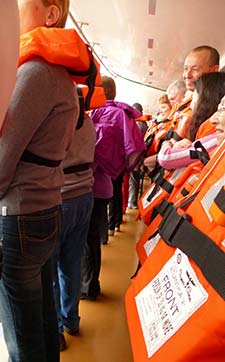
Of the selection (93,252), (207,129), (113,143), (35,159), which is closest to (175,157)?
(207,129)

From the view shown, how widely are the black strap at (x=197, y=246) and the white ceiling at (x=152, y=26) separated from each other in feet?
5.91

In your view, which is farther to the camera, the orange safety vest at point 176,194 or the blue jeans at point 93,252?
the blue jeans at point 93,252

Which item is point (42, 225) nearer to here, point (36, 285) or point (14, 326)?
point (36, 285)

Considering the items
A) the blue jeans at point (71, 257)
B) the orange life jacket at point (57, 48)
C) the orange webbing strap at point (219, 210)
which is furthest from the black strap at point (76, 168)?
the orange webbing strap at point (219, 210)

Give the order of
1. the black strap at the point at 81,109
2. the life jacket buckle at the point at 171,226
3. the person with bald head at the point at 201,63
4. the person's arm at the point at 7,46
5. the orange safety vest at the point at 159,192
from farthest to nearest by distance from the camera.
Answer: the person with bald head at the point at 201,63, the orange safety vest at the point at 159,192, the black strap at the point at 81,109, the life jacket buckle at the point at 171,226, the person's arm at the point at 7,46

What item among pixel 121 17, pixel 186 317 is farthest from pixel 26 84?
pixel 121 17

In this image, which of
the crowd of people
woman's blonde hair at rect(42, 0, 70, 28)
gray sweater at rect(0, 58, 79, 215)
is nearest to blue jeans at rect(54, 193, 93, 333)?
the crowd of people

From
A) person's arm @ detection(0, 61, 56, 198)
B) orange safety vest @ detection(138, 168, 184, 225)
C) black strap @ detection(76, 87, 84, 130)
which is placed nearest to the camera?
person's arm @ detection(0, 61, 56, 198)

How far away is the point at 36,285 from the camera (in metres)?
1.02

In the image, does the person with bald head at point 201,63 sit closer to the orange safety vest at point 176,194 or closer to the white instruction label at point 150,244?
the orange safety vest at point 176,194

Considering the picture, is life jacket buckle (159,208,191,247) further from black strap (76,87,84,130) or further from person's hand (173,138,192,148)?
person's hand (173,138,192,148)

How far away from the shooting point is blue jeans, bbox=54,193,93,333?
147cm

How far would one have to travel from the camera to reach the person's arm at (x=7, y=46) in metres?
0.54

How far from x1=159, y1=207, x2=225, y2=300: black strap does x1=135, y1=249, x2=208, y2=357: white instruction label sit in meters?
0.03
